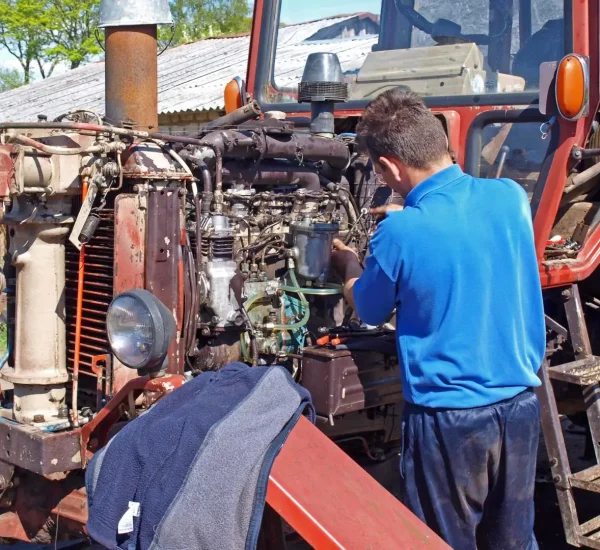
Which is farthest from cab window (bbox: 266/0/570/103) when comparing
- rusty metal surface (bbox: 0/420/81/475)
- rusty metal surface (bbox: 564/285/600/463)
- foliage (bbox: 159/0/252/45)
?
foliage (bbox: 159/0/252/45)

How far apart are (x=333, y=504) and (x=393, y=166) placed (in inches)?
39.2

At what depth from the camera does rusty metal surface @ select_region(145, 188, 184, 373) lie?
9.48 ft

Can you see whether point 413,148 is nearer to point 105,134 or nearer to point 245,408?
point 245,408

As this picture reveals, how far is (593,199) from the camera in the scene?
391cm

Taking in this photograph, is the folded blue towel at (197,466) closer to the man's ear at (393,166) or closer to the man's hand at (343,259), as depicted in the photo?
the man's ear at (393,166)

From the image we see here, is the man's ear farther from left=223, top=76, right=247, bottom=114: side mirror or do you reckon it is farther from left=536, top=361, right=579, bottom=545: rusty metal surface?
left=223, top=76, right=247, bottom=114: side mirror

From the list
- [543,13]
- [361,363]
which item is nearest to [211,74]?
[543,13]

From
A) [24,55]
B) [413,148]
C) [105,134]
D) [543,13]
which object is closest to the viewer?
[413,148]

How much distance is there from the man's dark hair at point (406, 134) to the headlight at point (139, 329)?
0.82 metres

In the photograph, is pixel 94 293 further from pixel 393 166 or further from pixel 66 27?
pixel 66 27

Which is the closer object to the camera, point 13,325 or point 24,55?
point 13,325

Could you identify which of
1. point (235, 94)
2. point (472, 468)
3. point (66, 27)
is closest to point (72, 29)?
point (66, 27)

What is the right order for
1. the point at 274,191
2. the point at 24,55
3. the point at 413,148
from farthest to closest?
the point at 24,55
the point at 274,191
the point at 413,148

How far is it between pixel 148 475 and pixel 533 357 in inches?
46.3
